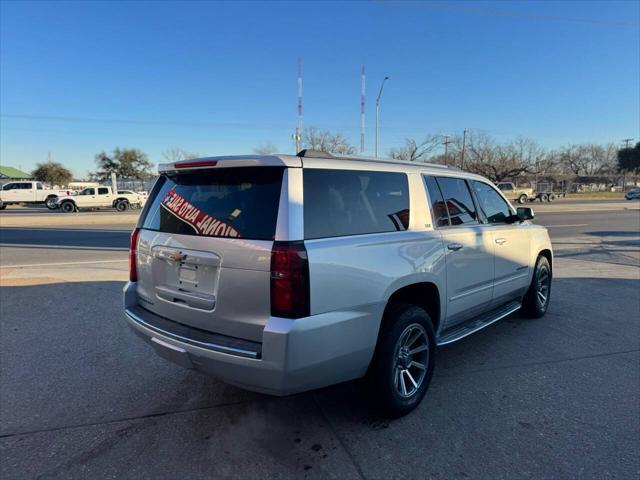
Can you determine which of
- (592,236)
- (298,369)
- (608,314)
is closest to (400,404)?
(298,369)

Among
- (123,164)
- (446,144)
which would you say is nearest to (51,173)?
(123,164)

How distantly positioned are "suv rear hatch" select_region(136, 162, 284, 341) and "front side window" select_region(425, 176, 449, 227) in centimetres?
153

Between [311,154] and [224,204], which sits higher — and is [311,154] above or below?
above

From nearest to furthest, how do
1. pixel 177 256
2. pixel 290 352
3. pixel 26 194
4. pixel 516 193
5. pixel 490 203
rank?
1. pixel 290 352
2. pixel 177 256
3. pixel 490 203
4. pixel 26 194
5. pixel 516 193

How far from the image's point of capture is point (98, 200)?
104 feet

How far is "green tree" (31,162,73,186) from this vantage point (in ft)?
198

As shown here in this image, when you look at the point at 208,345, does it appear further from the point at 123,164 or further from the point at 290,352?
the point at 123,164

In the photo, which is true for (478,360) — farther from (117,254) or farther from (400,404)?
(117,254)

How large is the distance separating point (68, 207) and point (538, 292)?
109 feet

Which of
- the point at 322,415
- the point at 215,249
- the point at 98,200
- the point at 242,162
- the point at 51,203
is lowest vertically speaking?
the point at 322,415

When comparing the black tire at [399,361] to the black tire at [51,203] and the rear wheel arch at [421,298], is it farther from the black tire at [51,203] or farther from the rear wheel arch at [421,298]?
the black tire at [51,203]

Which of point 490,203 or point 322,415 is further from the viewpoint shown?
point 490,203

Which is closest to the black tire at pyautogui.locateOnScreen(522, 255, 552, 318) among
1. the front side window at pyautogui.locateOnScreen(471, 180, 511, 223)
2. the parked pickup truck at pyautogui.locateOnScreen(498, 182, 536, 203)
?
the front side window at pyautogui.locateOnScreen(471, 180, 511, 223)

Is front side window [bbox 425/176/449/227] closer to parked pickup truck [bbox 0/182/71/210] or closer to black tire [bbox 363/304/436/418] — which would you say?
black tire [bbox 363/304/436/418]
